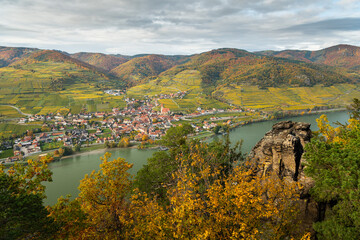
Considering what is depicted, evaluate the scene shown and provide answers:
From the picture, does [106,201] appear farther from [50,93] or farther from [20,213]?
[50,93]

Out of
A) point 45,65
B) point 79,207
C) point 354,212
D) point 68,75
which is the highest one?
point 45,65

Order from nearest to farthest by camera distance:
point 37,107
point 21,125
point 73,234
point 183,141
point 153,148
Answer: point 73,234, point 183,141, point 153,148, point 21,125, point 37,107

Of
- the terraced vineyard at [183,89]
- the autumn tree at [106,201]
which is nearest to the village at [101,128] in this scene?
the terraced vineyard at [183,89]

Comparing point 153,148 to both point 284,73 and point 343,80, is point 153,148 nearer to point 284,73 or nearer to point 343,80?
point 284,73

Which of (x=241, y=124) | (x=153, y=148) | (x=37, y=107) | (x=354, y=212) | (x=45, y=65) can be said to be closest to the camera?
(x=354, y=212)

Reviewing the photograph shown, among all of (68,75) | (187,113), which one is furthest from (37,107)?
(187,113)

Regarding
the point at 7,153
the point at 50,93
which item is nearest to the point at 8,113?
the point at 50,93
